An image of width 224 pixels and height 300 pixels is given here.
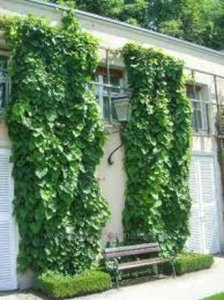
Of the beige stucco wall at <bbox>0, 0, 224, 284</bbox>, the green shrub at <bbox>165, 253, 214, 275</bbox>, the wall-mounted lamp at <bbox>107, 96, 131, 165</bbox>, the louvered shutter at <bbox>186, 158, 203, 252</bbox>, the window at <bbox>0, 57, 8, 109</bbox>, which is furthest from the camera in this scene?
the louvered shutter at <bbox>186, 158, 203, 252</bbox>

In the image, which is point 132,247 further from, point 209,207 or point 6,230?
point 209,207

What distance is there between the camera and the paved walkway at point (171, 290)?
917 cm

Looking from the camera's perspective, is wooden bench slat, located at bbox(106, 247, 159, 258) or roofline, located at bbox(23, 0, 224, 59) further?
roofline, located at bbox(23, 0, 224, 59)

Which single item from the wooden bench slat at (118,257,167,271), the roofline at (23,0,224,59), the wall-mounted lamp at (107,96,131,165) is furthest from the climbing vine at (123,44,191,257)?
the roofline at (23,0,224,59)

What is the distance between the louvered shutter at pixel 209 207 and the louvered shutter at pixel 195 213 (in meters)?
0.18

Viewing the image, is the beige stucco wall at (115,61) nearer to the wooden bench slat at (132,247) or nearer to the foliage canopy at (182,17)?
the wooden bench slat at (132,247)

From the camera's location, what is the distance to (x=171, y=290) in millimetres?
9672

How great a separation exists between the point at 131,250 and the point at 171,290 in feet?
3.96

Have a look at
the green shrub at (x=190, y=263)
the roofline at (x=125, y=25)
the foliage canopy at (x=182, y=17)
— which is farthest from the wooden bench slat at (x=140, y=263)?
the foliage canopy at (x=182, y=17)

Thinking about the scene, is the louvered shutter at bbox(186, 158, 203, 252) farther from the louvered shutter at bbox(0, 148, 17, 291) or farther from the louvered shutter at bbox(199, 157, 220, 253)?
the louvered shutter at bbox(0, 148, 17, 291)

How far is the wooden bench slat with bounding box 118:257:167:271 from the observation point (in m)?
10.1

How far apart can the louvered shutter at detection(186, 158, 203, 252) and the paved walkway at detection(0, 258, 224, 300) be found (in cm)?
214

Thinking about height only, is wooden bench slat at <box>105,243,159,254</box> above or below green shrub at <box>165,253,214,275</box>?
above

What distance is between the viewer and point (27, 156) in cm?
961
